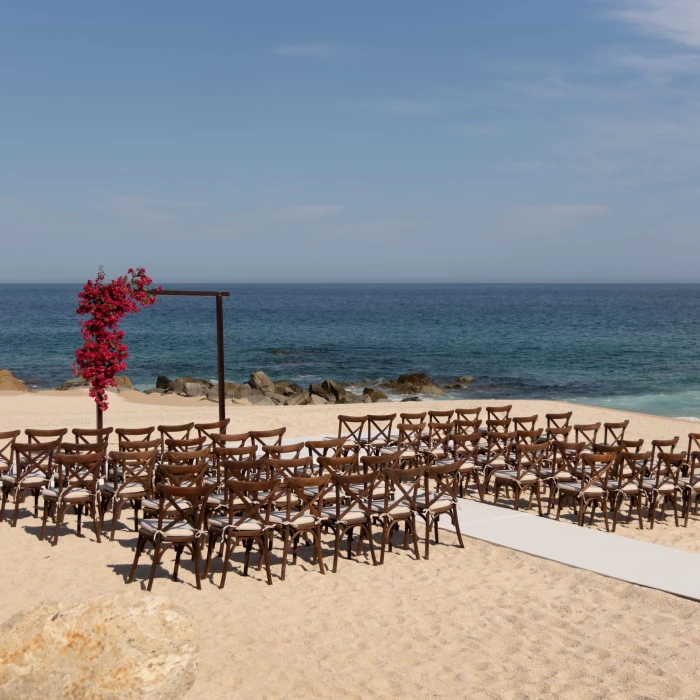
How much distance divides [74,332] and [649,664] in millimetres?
65292

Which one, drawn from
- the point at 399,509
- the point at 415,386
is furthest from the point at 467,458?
the point at 415,386

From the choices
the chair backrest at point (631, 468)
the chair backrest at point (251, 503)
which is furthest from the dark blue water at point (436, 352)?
the chair backrest at point (251, 503)

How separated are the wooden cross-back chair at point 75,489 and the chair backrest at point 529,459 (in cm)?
545

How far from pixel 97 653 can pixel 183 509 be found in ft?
12.3

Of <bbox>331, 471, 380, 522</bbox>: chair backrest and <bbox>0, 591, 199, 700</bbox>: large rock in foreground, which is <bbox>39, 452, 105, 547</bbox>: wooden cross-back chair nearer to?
<bbox>331, 471, 380, 522</bbox>: chair backrest

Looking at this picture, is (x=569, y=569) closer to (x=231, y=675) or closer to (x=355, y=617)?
(x=355, y=617)

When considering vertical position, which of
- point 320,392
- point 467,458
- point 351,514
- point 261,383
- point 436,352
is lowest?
point 436,352

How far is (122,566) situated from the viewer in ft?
28.2

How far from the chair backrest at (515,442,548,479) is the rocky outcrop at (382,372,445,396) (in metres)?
22.7

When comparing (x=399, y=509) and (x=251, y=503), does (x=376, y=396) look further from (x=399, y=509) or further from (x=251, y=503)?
(x=251, y=503)

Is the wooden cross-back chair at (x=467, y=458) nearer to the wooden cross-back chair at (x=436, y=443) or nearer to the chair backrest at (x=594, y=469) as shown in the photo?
the wooden cross-back chair at (x=436, y=443)

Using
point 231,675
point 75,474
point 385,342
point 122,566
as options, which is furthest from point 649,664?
point 385,342

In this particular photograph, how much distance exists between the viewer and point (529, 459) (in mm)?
11914

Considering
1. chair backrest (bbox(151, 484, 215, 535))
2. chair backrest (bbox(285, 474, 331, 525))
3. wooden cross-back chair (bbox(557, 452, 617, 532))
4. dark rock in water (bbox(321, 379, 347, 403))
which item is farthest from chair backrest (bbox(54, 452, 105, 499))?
dark rock in water (bbox(321, 379, 347, 403))
